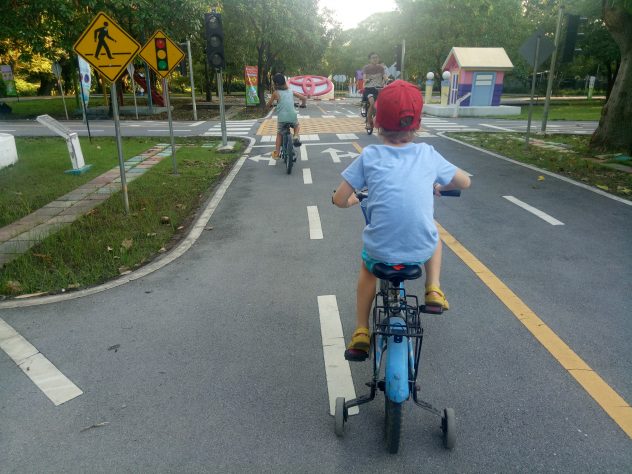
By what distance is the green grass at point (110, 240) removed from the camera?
5.07 metres

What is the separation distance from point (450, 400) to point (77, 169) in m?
10.2

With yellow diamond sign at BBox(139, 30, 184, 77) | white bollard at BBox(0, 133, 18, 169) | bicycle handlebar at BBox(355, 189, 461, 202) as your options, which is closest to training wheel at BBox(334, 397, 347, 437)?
bicycle handlebar at BBox(355, 189, 461, 202)

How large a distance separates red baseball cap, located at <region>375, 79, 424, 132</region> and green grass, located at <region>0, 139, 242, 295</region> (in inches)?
151

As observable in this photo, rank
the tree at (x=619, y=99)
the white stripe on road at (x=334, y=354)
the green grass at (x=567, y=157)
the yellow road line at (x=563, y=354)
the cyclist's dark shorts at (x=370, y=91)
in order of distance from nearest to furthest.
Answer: the yellow road line at (x=563, y=354), the white stripe on road at (x=334, y=354), the green grass at (x=567, y=157), the tree at (x=619, y=99), the cyclist's dark shorts at (x=370, y=91)

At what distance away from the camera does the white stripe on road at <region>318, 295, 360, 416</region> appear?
3.15 metres

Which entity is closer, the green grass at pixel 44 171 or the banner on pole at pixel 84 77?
the green grass at pixel 44 171

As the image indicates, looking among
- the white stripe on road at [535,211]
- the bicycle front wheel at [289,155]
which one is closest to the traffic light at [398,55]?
the bicycle front wheel at [289,155]

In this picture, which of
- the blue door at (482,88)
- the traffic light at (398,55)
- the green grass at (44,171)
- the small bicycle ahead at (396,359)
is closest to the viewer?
the small bicycle ahead at (396,359)

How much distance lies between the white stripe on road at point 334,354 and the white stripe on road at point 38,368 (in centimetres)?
170

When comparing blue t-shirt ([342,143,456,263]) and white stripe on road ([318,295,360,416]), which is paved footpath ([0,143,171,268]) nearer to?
white stripe on road ([318,295,360,416])

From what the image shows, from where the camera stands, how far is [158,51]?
10.3 metres

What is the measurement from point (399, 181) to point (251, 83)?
108 feet

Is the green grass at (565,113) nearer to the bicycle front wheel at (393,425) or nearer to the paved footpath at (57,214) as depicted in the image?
the paved footpath at (57,214)

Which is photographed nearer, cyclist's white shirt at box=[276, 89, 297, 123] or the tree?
cyclist's white shirt at box=[276, 89, 297, 123]
